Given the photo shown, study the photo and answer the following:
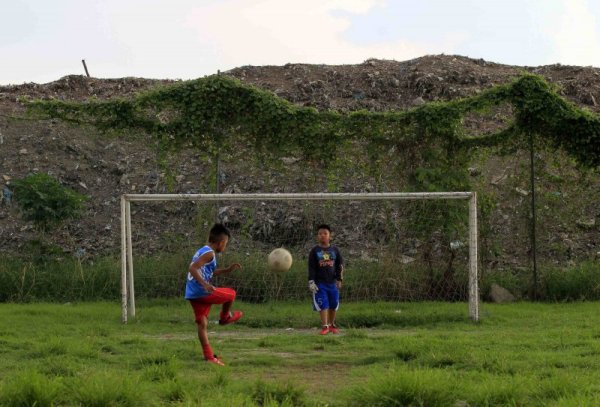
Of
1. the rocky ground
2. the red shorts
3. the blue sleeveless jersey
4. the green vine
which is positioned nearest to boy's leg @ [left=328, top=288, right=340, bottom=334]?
the red shorts

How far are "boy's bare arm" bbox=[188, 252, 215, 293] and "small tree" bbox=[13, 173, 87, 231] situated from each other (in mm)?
6078

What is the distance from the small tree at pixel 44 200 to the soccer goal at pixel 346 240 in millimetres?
1276

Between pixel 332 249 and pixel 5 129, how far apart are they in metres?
9.68

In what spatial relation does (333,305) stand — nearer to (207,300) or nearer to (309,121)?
(207,300)

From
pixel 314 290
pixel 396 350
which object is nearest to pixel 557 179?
pixel 314 290

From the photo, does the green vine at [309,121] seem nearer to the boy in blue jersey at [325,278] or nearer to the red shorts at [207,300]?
the boy in blue jersey at [325,278]

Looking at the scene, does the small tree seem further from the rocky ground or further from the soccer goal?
the soccer goal

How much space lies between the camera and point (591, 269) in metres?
13.5

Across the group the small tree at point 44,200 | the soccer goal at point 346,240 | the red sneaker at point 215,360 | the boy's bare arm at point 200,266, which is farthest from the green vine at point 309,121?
the red sneaker at point 215,360

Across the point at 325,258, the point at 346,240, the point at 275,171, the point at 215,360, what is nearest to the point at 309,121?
the point at 275,171

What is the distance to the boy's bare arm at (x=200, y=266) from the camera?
8020mm

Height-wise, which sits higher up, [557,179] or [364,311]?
[557,179]

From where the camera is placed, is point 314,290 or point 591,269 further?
point 591,269

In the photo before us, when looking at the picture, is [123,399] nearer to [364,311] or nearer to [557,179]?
[364,311]
